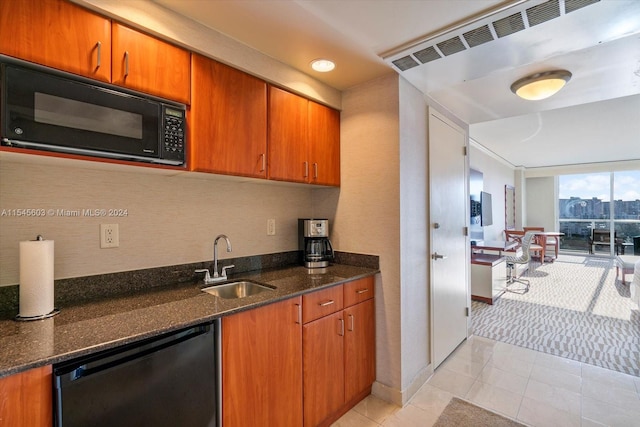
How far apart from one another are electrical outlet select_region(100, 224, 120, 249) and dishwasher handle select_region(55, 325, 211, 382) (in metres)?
0.71

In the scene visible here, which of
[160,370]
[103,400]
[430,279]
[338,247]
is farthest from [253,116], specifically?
[430,279]

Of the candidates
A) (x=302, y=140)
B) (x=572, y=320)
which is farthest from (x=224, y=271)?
(x=572, y=320)

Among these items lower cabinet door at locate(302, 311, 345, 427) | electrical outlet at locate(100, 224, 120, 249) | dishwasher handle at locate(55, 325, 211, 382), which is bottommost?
lower cabinet door at locate(302, 311, 345, 427)

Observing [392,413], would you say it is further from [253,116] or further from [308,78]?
[308,78]

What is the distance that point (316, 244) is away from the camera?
2367mm

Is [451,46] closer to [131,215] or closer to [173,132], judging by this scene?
[173,132]

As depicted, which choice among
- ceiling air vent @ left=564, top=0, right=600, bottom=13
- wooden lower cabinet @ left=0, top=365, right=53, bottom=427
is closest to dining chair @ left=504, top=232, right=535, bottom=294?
ceiling air vent @ left=564, top=0, right=600, bottom=13

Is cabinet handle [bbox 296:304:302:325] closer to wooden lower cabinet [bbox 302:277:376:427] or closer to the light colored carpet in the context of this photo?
wooden lower cabinet [bbox 302:277:376:427]

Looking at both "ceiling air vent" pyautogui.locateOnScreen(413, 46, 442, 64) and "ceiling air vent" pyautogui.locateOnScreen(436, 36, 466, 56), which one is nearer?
"ceiling air vent" pyautogui.locateOnScreen(436, 36, 466, 56)

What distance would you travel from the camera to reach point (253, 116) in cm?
186

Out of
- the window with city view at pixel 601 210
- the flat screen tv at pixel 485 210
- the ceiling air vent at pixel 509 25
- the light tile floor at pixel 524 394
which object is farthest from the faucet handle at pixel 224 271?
the window with city view at pixel 601 210

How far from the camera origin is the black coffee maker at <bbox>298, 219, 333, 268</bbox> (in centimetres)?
233

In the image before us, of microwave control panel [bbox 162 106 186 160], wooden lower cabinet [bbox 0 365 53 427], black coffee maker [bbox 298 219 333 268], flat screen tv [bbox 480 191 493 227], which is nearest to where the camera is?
wooden lower cabinet [bbox 0 365 53 427]

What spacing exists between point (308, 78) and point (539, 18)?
53.1 inches
